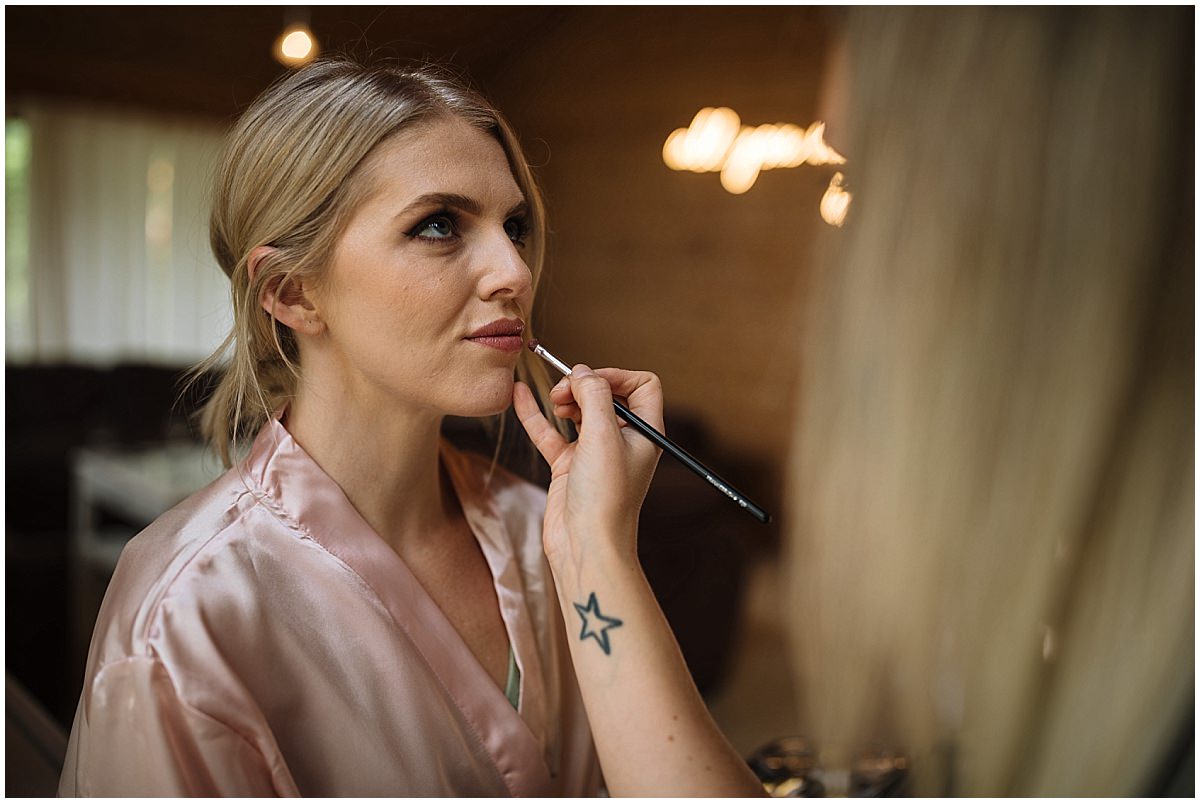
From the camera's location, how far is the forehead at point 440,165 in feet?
1.71

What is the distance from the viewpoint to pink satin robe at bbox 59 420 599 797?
0.49 meters

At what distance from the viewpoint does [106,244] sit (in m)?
0.87

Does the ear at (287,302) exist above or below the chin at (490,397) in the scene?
above

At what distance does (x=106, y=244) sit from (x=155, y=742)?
57cm

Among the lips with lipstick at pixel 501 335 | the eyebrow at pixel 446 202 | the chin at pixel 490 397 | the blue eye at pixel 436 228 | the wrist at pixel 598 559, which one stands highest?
the eyebrow at pixel 446 202

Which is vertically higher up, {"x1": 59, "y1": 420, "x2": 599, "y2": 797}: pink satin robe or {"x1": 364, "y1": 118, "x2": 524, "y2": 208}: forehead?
{"x1": 364, "y1": 118, "x2": 524, "y2": 208}: forehead

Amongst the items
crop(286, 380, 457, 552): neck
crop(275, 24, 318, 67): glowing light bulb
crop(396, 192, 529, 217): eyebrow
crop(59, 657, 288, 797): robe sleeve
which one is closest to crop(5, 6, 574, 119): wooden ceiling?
crop(275, 24, 318, 67): glowing light bulb

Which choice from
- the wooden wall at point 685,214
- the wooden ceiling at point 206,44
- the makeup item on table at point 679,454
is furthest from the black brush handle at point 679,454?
the wooden ceiling at point 206,44

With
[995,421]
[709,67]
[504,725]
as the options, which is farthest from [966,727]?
[709,67]

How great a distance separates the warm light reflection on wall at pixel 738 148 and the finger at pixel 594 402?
270 mm

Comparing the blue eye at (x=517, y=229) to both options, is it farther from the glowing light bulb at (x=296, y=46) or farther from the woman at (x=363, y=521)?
the glowing light bulb at (x=296, y=46)

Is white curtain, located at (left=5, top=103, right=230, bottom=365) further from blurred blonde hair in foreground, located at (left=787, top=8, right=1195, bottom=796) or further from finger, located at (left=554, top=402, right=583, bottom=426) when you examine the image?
blurred blonde hair in foreground, located at (left=787, top=8, right=1195, bottom=796)

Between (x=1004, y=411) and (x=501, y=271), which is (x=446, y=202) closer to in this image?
(x=501, y=271)

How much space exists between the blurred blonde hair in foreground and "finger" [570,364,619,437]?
0.31 m
